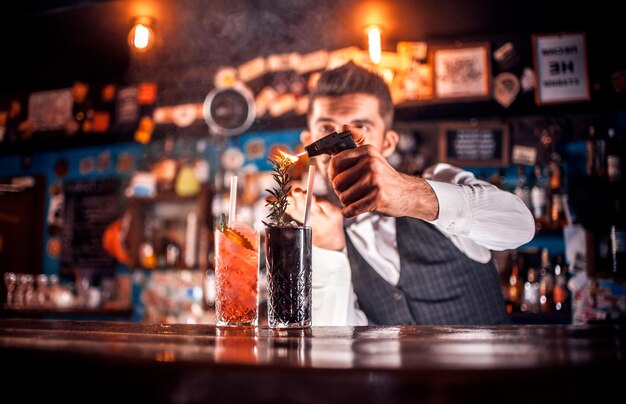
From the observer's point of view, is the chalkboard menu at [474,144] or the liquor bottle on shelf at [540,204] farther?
the chalkboard menu at [474,144]

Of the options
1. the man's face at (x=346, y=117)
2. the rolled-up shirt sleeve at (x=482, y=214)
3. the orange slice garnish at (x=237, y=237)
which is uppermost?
the man's face at (x=346, y=117)

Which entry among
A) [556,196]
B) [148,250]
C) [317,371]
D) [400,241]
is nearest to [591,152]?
[556,196]

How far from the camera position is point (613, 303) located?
398 centimetres

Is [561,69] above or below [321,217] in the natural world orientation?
above

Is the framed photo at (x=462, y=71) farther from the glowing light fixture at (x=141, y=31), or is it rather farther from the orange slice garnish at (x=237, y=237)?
the orange slice garnish at (x=237, y=237)

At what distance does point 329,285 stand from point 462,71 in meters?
2.96

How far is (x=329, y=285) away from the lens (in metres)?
1.97

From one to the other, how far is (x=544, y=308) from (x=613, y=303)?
509 millimetres

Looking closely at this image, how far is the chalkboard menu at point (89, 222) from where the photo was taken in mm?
5531

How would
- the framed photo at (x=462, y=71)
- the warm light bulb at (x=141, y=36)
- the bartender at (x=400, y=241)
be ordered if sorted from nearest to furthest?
the bartender at (x=400, y=241) → the warm light bulb at (x=141, y=36) → the framed photo at (x=462, y=71)

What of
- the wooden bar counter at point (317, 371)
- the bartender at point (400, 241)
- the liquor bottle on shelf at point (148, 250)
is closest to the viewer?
the wooden bar counter at point (317, 371)

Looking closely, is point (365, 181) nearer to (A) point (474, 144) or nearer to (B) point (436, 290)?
(B) point (436, 290)

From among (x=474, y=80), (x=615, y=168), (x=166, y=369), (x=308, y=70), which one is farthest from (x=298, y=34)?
(x=166, y=369)

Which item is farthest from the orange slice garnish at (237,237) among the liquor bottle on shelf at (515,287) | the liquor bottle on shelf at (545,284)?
the liquor bottle on shelf at (545,284)
